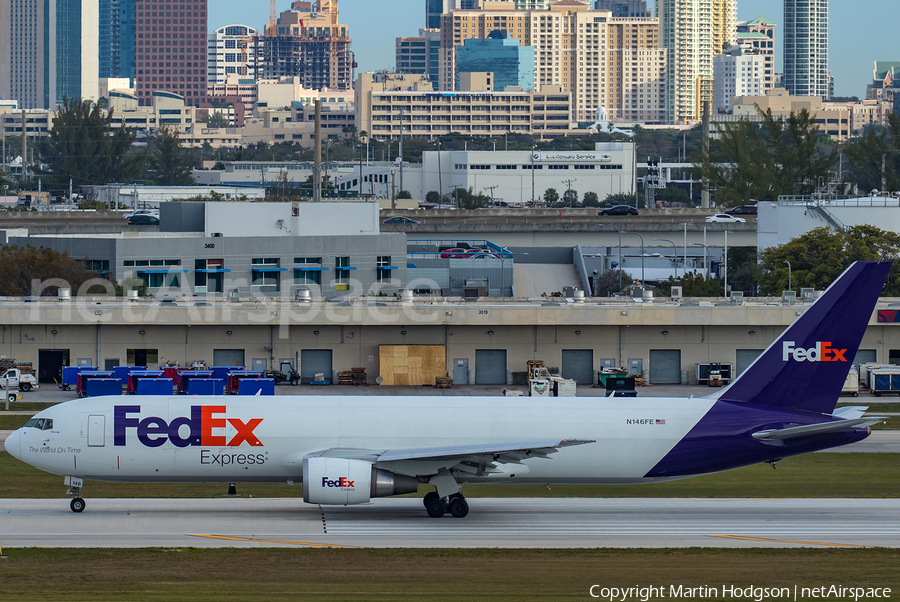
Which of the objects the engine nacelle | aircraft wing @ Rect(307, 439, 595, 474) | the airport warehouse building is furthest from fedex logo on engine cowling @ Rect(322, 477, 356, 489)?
the airport warehouse building

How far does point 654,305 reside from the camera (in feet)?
268

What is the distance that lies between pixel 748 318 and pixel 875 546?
46.4m

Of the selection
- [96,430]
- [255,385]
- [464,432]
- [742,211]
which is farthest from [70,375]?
[742,211]

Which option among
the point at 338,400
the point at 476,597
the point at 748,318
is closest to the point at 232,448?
the point at 338,400

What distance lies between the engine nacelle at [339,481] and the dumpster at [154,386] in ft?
107

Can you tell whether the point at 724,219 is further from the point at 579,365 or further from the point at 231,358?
the point at 231,358

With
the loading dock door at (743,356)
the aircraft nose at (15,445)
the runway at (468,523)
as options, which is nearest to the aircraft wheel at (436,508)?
the runway at (468,523)

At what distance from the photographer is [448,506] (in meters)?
40.2

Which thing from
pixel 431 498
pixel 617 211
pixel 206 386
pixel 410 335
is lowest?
pixel 431 498

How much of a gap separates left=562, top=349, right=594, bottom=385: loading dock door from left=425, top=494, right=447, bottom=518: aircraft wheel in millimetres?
43703

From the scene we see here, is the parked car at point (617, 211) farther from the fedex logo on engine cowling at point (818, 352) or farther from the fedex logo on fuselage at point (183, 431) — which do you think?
the fedex logo on fuselage at point (183, 431)

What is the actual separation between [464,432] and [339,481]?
4.60 meters

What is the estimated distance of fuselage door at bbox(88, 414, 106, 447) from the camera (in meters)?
39.2

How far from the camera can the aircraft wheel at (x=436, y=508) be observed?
40.2 metres
